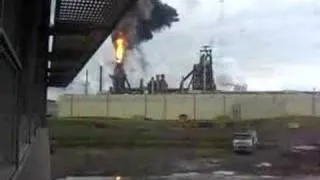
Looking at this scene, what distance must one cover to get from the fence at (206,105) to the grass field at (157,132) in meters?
5.59

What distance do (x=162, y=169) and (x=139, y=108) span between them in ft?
170

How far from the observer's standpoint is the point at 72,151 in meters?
73.1

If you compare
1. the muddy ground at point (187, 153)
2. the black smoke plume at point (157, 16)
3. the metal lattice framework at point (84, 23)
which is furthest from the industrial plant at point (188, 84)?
the metal lattice framework at point (84, 23)

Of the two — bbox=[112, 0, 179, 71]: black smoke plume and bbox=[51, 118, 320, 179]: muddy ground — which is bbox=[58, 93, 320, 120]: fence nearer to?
bbox=[51, 118, 320, 179]: muddy ground

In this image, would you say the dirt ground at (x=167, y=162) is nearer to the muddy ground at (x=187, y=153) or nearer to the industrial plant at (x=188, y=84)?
the muddy ground at (x=187, y=153)

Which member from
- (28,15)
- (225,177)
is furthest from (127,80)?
(28,15)

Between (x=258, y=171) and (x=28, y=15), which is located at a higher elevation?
(x=28, y=15)

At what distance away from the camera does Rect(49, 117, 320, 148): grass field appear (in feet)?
269

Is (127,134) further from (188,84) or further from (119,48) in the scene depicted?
(119,48)

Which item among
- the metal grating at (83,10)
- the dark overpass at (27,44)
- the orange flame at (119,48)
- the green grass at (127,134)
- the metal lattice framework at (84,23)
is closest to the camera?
the dark overpass at (27,44)

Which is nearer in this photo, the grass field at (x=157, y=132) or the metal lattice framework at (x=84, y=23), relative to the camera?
the metal lattice framework at (x=84, y=23)

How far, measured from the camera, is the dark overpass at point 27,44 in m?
5.76

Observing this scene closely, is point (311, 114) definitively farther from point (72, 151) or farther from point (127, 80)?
point (72, 151)

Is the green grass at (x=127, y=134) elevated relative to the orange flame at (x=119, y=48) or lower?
lower
